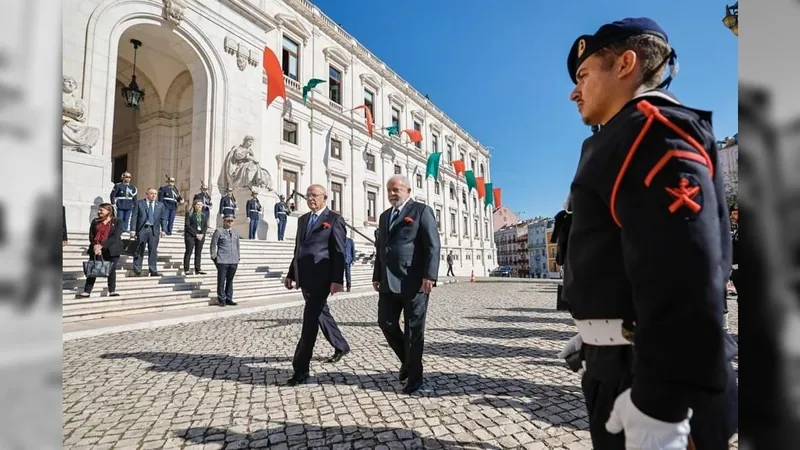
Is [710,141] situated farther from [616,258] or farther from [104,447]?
[104,447]

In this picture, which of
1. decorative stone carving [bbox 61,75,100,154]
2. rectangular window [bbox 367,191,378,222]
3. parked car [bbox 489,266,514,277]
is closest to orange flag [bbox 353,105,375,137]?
rectangular window [bbox 367,191,378,222]

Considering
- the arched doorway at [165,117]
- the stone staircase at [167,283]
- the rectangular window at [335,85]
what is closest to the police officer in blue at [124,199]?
the stone staircase at [167,283]

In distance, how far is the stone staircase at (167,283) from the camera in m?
6.67

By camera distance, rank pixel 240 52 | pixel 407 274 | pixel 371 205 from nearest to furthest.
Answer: pixel 407 274
pixel 240 52
pixel 371 205

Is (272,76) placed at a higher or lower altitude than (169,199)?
higher

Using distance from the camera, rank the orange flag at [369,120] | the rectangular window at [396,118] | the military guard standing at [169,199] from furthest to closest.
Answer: the rectangular window at [396,118] → the orange flag at [369,120] → the military guard standing at [169,199]

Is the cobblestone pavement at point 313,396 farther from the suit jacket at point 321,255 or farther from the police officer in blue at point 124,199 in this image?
the police officer in blue at point 124,199

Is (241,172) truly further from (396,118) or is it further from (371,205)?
(396,118)

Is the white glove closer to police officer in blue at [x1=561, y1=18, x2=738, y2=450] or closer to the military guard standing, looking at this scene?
police officer in blue at [x1=561, y1=18, x2=738, y2=450]

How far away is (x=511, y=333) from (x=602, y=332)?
5.12 meters

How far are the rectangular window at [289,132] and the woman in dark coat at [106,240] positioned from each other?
45.7 ft

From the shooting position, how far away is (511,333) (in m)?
5.90

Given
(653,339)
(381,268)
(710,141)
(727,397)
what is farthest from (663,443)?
(381,268)

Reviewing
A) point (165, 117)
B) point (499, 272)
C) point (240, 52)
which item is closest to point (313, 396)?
point (240, 52)
